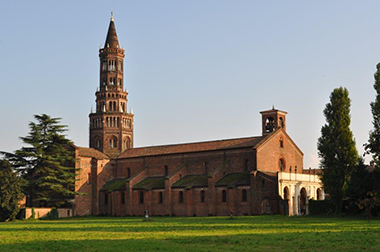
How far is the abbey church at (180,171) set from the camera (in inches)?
2291

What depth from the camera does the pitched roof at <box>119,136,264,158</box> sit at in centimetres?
6381

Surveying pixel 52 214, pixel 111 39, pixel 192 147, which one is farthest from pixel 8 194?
pixel 111 39

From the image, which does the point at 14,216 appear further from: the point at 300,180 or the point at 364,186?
the point at 364,186

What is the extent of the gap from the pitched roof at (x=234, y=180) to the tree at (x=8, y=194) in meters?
22.5

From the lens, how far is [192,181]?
63.8 metres

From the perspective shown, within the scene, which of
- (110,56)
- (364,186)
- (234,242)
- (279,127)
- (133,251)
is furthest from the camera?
(110,56)

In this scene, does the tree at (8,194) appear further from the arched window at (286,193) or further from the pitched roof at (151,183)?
the arched window at (286,193)

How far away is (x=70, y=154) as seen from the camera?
72.3 metres

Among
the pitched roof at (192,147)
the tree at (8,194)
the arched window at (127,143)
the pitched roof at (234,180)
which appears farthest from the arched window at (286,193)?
the arched window at (127,143)

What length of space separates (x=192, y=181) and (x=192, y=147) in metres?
6.14

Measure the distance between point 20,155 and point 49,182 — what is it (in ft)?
17.0

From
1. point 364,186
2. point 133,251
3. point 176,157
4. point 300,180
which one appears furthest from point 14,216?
point 133,251

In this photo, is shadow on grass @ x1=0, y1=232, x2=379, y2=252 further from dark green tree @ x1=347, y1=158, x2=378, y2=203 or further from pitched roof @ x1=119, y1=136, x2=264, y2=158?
pitched roof @ x1=119, y1=136, x2=264, y2=158

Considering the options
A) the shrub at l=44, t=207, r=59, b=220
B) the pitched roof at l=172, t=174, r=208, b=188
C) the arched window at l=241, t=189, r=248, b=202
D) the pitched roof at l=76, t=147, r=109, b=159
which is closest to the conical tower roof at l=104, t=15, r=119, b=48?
the pitched roof at l=76, t=147, r=109, b=159
